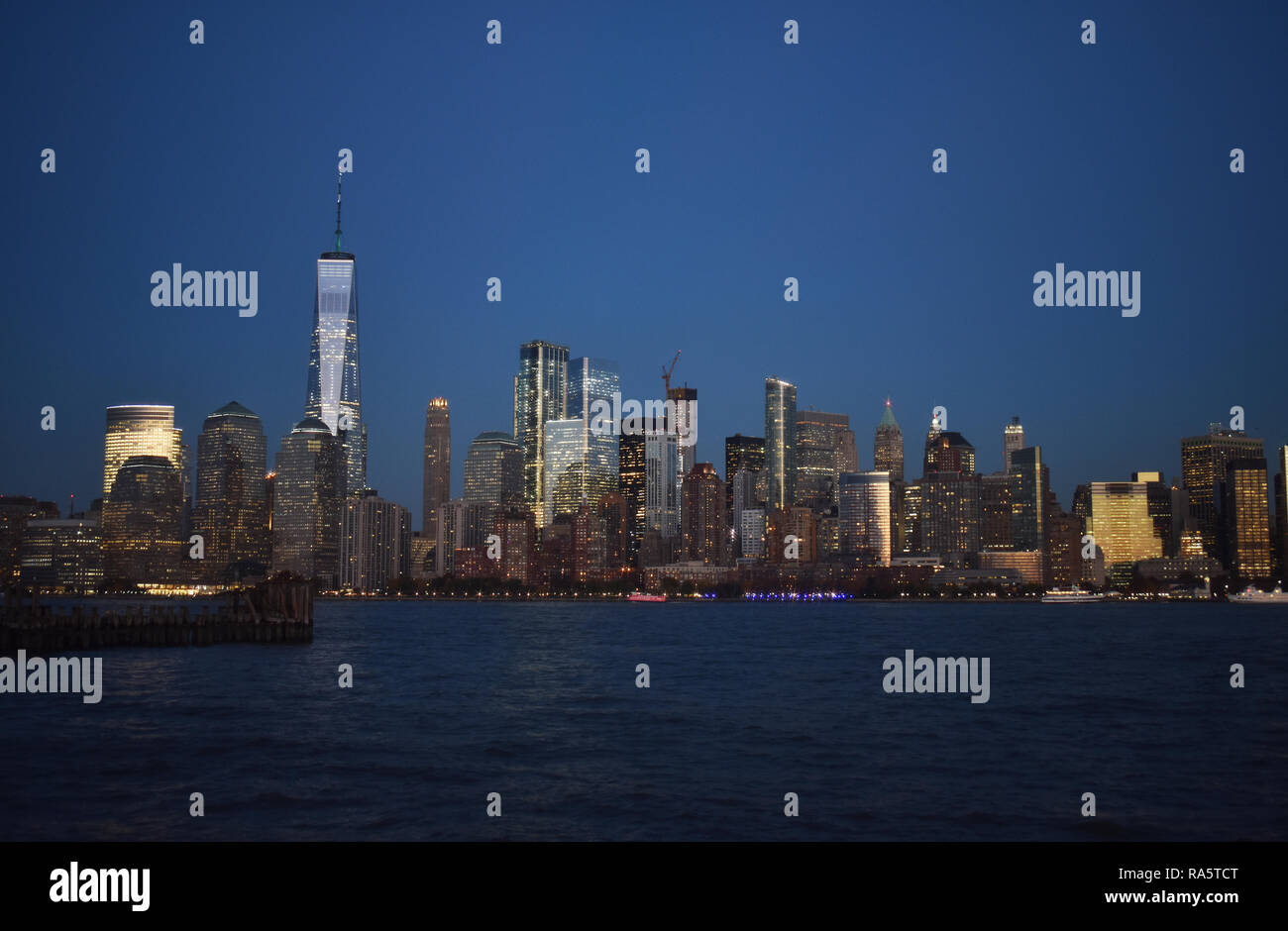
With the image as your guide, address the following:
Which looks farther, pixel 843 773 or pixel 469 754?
pixel 469 754

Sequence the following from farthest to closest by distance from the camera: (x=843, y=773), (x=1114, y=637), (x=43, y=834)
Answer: (x=1114, y=637), (x=843, y=773), (x=43, y=834)

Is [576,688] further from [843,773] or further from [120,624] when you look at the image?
[120,624]

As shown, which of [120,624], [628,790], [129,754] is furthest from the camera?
[120,624]
